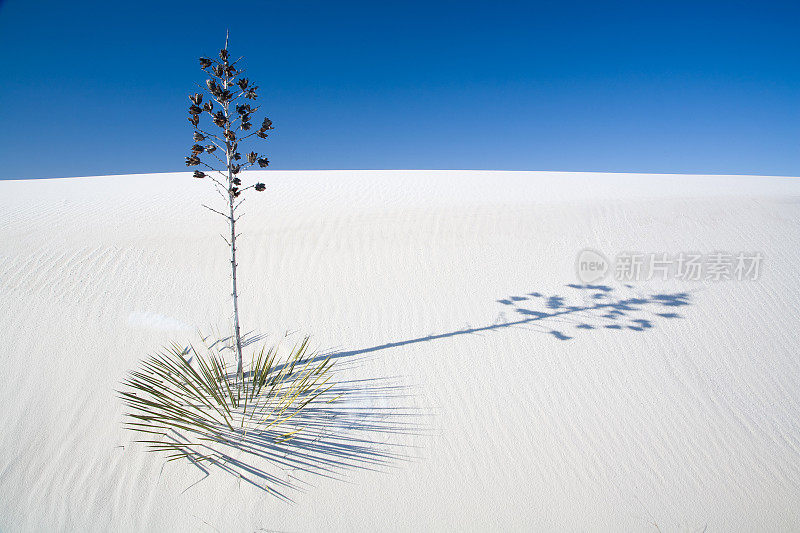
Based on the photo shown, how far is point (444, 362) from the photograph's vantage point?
4.69 metres

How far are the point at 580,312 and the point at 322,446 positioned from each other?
4.54m

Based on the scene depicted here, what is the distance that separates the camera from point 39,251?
6.86 m

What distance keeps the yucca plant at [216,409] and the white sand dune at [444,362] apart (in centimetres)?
21

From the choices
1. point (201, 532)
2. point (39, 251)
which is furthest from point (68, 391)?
point (39, 251)

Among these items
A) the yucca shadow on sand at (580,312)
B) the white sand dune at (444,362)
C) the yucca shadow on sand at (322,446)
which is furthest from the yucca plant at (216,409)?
the yucca shadow on sand at (580,312)

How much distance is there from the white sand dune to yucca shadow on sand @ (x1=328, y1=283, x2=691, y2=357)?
4cm

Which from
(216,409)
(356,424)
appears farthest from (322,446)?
(216,409)

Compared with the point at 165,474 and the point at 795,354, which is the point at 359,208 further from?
the point at 795,354

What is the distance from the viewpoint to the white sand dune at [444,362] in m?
2.99

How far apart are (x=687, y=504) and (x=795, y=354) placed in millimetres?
3816

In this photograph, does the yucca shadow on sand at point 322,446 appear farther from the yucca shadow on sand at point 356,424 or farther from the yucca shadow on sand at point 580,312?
the yucca shadow on sand at point 580,312

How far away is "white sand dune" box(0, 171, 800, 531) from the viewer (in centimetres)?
299

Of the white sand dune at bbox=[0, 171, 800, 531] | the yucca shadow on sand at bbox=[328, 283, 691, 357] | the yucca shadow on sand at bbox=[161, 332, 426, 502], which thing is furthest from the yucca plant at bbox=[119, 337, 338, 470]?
the yucca shadow on sand at bbox=[328, 283, 691, 357]

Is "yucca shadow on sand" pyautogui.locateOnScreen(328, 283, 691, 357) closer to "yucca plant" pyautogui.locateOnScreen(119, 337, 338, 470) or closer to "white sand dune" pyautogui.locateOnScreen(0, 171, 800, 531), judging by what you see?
"white sand dune" pyautogui.locateOnScreen(0, 171, 800, 531)
